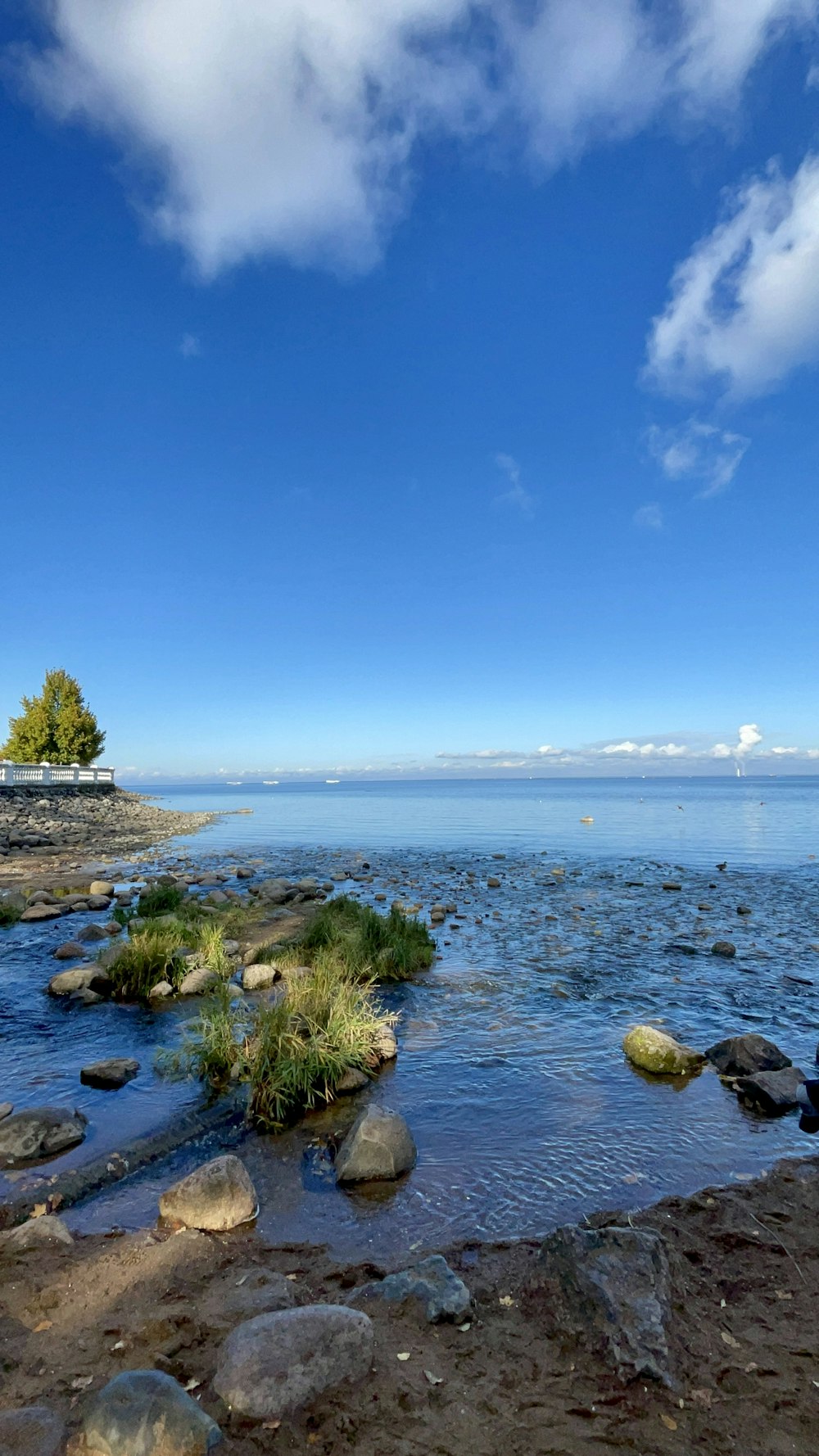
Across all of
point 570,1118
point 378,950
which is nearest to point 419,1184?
point 570,1118

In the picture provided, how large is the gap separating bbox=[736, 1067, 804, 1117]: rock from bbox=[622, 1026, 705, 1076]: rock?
702 millimetres

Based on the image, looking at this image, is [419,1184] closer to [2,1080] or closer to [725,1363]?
[725,1363]

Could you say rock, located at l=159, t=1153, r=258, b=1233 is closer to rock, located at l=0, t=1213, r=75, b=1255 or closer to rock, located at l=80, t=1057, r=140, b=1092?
rock, located at l=0, t=1213, r=75, b=1255

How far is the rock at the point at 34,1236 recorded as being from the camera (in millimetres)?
5652

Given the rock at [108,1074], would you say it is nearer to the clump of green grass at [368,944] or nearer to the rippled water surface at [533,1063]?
the rippled water surface at [533,1063]

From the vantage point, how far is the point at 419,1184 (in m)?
6.71

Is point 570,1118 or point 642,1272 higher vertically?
point 642,1272

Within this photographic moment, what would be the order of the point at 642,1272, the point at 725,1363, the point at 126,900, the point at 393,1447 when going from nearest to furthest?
the point at 393,1447 → the point at 725,1363 → the point at 642,1272 → the point at 126,900

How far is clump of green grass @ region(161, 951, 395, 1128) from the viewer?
8.18 metres

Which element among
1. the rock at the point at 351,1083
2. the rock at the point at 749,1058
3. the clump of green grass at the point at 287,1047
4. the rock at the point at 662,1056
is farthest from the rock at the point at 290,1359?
the rock at the point at 749,1058

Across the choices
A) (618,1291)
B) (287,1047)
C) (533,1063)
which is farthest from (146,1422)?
(533,1063)

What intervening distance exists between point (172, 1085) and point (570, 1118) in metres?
5.10

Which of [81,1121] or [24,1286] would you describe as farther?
[81,1121]

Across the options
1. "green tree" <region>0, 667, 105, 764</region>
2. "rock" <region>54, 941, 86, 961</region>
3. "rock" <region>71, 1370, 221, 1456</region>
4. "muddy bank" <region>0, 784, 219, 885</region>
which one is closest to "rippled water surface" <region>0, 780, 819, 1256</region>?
"rock" <region>54, 941, 86, 961</region>
